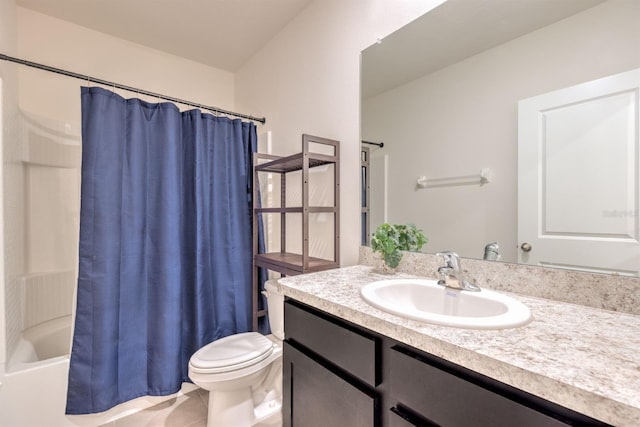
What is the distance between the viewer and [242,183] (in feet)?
6.47

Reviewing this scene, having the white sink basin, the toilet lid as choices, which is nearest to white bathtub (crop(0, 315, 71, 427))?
the toilet lid

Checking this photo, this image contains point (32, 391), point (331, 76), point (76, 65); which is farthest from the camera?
point (76, 65)

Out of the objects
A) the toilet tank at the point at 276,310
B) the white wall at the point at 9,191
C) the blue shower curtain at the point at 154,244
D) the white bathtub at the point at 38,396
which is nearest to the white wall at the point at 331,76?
the blue shower curtain at the point at 154,244

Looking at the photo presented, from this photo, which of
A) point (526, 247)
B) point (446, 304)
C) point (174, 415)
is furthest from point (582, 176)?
point (174, 415)

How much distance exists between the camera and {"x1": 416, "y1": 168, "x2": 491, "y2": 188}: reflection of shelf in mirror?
1.04 metres

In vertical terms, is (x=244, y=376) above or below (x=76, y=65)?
below

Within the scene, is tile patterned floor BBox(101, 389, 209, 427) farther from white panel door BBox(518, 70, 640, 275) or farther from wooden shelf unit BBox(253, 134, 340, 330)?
white panel door BBox(518, 70, 640, 275)

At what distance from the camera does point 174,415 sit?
5.32ft

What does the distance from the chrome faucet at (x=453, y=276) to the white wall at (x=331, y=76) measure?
1.78 ft

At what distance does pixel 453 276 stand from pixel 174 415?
176cm

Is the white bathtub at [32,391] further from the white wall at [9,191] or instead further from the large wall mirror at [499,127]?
the large wall mirror at [499,127]

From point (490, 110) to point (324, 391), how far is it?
113 centimetres

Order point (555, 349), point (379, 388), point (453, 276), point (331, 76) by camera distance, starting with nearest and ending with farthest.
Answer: point (555, 349)
point (379, 388)
point (453, 276)
point (331, 76)

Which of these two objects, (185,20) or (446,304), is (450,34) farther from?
(185,20)
